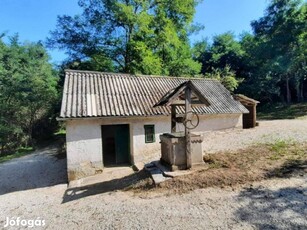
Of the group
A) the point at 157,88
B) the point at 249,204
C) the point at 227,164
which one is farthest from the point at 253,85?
the point at 249,204

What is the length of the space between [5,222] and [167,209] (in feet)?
15.2

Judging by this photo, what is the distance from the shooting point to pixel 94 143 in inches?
391

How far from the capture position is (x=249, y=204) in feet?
16.6

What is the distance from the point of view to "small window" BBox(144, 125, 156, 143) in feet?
36.5

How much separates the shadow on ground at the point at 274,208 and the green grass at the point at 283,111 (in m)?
17.8

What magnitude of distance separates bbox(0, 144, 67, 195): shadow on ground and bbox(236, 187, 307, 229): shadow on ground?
779 centimetres

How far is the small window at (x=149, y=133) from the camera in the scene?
1112cm

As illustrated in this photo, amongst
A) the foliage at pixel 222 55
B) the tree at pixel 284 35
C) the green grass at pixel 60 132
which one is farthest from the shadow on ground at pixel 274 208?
the foliage at pixel 222 55

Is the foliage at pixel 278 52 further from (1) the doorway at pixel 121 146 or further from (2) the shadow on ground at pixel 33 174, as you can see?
(2) the shadow on ground at pixel 33 174

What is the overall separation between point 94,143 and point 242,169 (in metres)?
6.34

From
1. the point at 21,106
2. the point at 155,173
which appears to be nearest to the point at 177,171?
the point at 155,173

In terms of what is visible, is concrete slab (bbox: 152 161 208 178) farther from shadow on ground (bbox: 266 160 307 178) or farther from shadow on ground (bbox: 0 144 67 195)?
shadow on ground (bbox: 0 144 67 195)

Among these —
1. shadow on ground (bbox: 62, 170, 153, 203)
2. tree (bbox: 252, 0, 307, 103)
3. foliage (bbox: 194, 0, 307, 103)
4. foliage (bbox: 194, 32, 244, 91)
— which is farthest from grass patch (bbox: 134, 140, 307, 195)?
foliage (bbox: 194, 32, 244, 91)

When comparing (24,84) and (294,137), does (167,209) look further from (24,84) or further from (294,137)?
(24,84)
